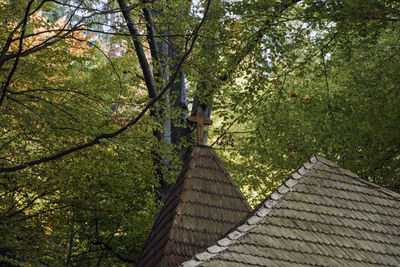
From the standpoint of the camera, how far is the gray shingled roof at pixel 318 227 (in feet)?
14.3

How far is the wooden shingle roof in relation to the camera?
539 centimetres

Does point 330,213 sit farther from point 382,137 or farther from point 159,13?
point 159,13

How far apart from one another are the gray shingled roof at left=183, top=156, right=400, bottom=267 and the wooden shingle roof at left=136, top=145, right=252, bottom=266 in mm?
928

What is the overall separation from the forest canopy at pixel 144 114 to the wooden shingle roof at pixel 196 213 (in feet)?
7.25

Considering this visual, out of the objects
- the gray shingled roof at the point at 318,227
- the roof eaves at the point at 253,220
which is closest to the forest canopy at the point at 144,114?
the roof eaves at the point at 253,220

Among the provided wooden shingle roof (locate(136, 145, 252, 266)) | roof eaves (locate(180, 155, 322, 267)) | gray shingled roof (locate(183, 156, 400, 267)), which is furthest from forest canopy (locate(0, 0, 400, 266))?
gray shingled roof (locate(183, 156, 400, 267))

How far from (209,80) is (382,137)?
393cm

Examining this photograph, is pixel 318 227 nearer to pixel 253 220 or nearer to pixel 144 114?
pixel 253 220

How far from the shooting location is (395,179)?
1167 centimetres

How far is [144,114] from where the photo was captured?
10.1 metres

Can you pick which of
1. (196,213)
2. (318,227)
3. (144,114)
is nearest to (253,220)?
(318,227)

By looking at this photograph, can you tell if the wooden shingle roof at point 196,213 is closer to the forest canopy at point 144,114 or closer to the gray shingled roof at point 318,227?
the gray shingled roof at point 318,227

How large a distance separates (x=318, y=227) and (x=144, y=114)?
19.5 feet

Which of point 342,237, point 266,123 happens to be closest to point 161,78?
point 266,123
